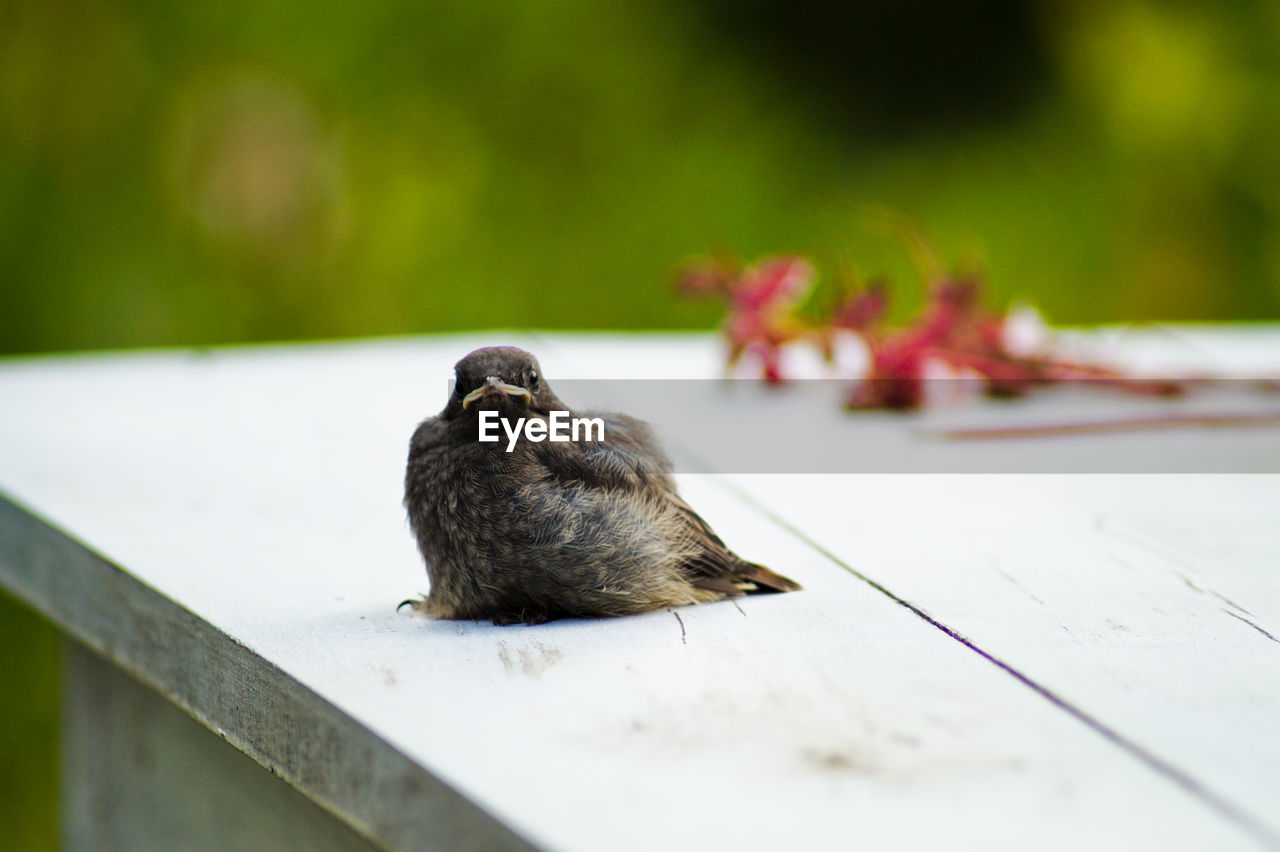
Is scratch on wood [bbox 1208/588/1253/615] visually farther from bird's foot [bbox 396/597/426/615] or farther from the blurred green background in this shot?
the blurred green background

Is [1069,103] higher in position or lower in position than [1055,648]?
higher

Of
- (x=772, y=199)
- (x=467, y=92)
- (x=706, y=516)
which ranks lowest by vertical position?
(x=706, y=516)

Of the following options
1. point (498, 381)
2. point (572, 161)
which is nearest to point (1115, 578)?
point (498, 381)

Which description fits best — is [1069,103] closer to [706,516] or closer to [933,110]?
[933,110]

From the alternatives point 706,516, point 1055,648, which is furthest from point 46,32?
point 1055,648

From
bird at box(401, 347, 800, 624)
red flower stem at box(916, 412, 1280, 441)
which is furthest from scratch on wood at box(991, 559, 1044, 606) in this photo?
red flower stem at box(916, 412, 1280, 441)

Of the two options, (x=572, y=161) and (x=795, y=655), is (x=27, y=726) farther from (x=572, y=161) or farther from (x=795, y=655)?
(x=572, y=161)
